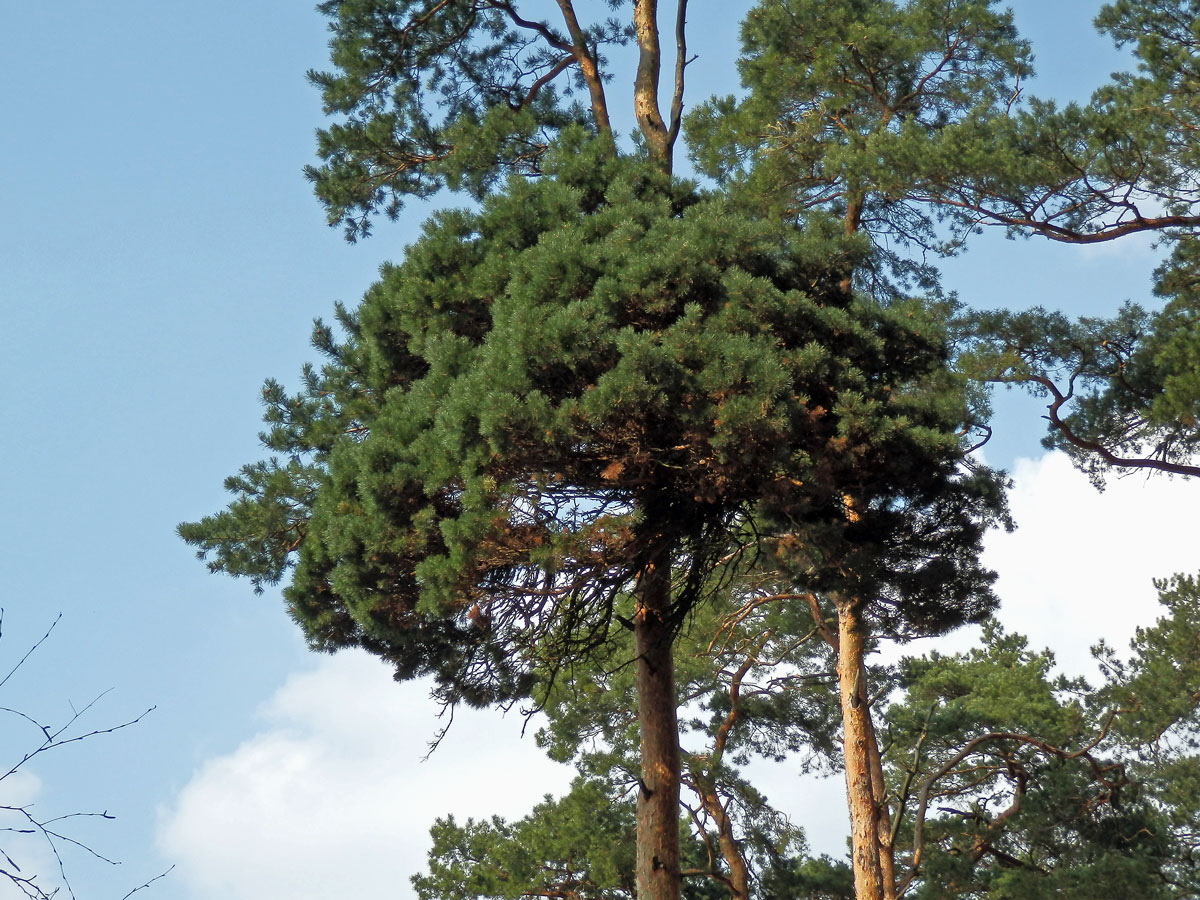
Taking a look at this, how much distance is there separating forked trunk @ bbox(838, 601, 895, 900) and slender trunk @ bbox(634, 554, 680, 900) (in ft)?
9.68

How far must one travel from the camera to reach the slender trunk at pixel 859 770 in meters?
11.1

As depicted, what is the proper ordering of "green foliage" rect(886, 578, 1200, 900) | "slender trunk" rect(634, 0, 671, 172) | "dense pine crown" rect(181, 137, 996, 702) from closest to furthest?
"dense pine crown" rect(181, 137, 996, 702)
"slender trunk" rect(634, 0, 671, 172)
"green foliage" rect(886, 578, 1200, 900)

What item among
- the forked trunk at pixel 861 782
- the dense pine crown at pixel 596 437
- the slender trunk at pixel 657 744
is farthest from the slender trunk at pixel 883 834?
the slender trunk at pixel 657 744

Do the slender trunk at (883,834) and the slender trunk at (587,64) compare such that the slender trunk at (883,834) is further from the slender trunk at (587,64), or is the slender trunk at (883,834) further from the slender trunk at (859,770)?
the slender trunk at (587,64)

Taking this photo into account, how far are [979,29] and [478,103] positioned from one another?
199 inches

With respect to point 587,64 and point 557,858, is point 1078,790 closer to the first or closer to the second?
point 557,858

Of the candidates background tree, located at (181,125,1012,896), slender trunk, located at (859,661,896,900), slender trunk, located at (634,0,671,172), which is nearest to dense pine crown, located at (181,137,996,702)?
background tree, located at (181,125,1012,896)

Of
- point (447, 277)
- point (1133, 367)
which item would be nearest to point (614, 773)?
point (1133, 367)

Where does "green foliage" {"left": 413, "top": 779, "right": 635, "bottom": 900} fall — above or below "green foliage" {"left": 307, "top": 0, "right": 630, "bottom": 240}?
below

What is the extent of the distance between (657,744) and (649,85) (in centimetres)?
575

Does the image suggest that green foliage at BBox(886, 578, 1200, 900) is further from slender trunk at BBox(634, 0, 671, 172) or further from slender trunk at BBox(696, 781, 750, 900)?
slender trunk at BBox(634, 0, 671, 172)

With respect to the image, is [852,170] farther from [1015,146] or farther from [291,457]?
[291,457]

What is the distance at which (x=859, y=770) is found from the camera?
11641mm

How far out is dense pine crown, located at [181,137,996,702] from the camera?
22.9ft
